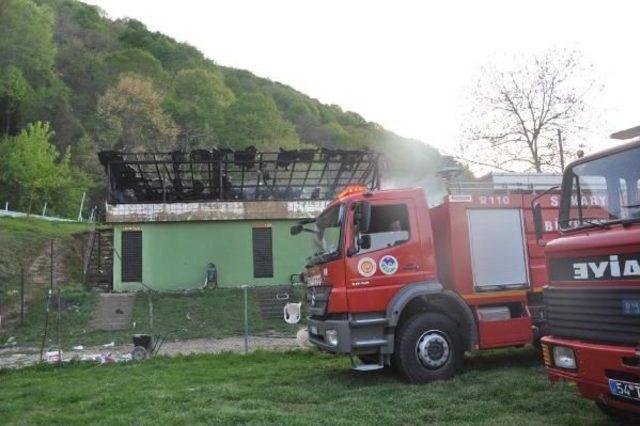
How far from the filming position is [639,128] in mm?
6148

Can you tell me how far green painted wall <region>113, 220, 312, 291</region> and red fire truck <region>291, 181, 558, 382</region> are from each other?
48.5ft

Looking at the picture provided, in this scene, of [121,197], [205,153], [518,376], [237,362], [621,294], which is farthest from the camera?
[121,197]

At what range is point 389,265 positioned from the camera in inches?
343

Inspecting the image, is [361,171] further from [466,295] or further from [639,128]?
A: [639,128]

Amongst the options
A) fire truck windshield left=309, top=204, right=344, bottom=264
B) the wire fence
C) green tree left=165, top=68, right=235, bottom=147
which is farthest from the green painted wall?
green tree left=165, top=68, right=235, bottom=147

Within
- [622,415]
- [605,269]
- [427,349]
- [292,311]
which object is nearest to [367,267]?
[427,349]

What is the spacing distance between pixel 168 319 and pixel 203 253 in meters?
5.58

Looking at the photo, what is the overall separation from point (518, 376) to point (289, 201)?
17.4 m

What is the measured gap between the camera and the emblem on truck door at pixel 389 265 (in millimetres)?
8681

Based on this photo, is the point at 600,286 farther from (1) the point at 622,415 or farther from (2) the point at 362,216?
(2) the point at 362,216

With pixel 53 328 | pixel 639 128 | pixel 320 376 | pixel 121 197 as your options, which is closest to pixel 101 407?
pixel 320 376

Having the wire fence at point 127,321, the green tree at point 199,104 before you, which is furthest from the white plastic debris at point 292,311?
the green tree at point 199,104

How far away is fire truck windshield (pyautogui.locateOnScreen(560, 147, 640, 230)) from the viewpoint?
546 cm

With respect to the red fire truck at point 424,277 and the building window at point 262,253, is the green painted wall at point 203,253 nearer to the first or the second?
the building window at point 262,253
